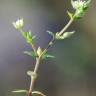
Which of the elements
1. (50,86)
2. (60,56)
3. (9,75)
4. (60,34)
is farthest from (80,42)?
(60,34)

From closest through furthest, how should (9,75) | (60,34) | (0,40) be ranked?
(60,34) < (9,75) < (0,40)

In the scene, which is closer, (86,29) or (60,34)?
(60,34)

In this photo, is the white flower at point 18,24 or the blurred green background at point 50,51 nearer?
the white flower at point 18,24

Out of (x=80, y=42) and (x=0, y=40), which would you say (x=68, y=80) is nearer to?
(x=80, y=42)

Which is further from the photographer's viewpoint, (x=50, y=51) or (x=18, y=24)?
(x=50, y=51)

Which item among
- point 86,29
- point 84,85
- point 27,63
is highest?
point 86,29

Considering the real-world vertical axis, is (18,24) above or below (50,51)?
above

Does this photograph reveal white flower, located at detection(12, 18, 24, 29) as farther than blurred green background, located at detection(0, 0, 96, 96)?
No

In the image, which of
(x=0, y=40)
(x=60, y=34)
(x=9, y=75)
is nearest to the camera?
(x=60, y=34)
